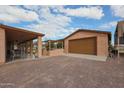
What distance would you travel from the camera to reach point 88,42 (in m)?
15.3

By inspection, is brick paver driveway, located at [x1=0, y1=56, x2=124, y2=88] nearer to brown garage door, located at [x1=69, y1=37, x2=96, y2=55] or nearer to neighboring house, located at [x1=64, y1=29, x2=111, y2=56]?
neighboring house, located at [x1=64, y1=29, x2=111, y2=56]

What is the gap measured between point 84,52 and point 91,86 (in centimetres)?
1249

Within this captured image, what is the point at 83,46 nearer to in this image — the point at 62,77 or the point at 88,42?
the point at 88,42

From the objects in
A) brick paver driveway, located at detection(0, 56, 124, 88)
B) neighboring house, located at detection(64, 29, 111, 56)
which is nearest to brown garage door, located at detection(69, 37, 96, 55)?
neighboring house, located at detection(64, 29, 111, 56)

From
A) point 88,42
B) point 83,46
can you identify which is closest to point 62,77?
point 88,42

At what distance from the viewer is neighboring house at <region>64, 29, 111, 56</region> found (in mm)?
13344

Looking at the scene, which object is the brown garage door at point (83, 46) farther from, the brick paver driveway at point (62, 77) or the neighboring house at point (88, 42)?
the brick paver driveway at point (62, 77)

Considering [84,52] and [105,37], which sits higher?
[105,37]

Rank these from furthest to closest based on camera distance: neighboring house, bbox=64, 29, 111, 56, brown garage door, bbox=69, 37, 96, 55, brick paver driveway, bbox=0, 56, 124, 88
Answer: brown garage door, bbox=69, 37, 96, 55 < neighboring house, bbox=64, 29, 111, 56 < brick paver driveway, bbox=0, 56, 124, 88

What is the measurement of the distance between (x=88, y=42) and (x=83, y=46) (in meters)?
1.10
